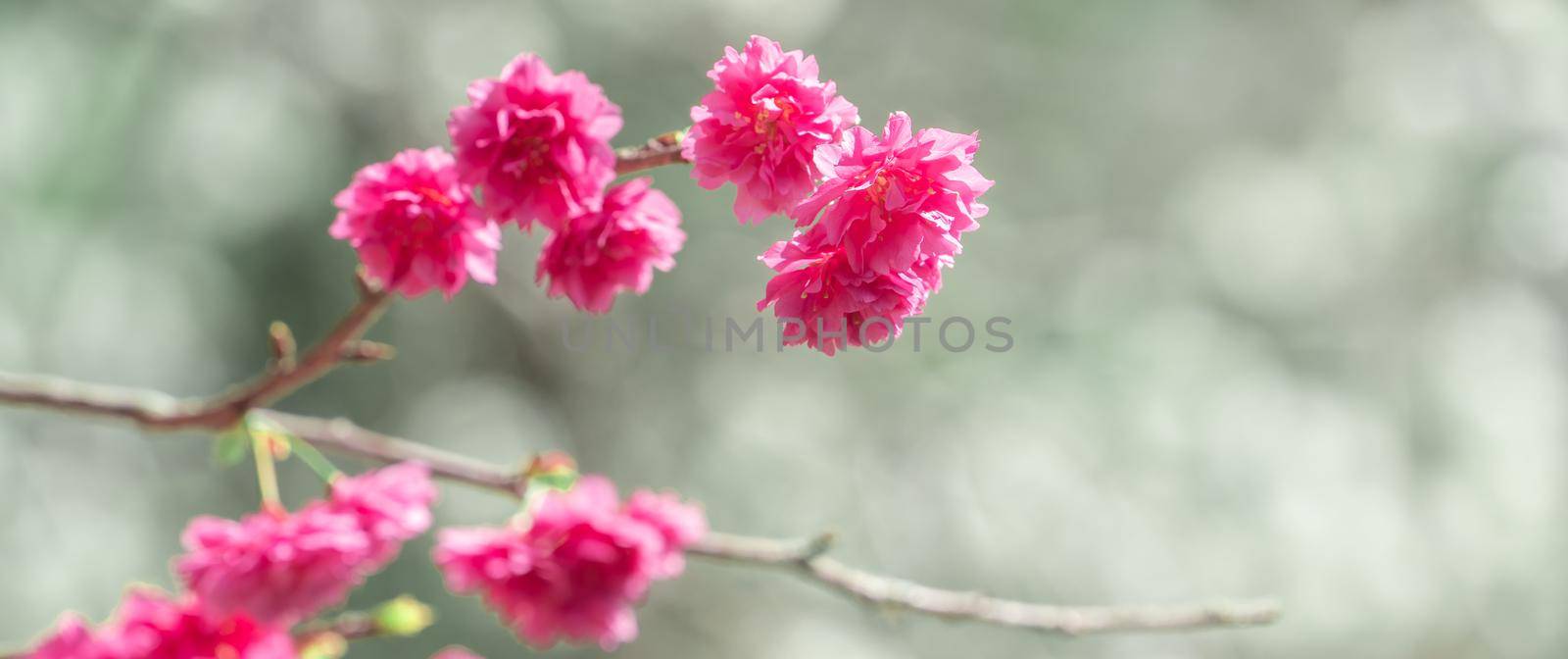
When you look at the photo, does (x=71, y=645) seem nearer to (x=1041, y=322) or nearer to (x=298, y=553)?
(x=298, y=553)

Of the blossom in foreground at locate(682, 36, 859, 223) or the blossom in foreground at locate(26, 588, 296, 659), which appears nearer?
the blossom in foreground at locate(682, 36, 859, 223)

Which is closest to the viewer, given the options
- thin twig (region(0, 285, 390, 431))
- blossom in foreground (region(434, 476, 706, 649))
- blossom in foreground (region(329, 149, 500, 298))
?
blossom in foreground (region(329, 149, 500, 298))

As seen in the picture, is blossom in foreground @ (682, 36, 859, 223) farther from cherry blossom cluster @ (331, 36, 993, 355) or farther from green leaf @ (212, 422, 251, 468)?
green leaf @ (212, 422, 251, 468)

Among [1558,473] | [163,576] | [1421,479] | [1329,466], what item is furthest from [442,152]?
[1558,473]

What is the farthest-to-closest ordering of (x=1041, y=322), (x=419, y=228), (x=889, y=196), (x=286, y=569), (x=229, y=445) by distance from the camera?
(x=1041, y=322) → (x=229, y=445) → (x=286, y=569) → (x=419, y=228) → (x=889, y=196)

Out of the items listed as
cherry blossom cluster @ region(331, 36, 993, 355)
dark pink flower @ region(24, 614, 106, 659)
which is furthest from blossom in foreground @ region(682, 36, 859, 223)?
dark pink flower @ region(24, 614, 106, 659)

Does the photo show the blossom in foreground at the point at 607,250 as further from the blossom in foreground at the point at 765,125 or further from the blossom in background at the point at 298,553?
the blossom in background at the point at 298,553

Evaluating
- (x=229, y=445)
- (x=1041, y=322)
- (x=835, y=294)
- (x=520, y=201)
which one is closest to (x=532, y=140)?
(x=520, y=201)

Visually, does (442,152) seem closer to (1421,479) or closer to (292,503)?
(292,503)
